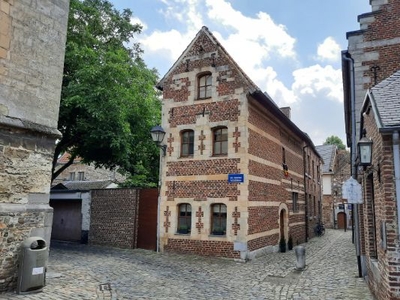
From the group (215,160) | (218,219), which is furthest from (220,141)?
(218,219)

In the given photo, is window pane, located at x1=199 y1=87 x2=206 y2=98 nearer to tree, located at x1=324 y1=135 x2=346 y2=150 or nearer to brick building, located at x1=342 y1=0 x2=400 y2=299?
brick building, located at x1=342 y1=0 x2=400 y2=299

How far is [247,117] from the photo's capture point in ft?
42.5

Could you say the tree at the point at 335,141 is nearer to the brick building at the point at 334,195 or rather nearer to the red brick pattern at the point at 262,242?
the brick building at the point at 334,195

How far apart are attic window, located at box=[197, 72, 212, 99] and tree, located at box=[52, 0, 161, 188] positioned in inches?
124

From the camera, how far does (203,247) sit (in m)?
12.8

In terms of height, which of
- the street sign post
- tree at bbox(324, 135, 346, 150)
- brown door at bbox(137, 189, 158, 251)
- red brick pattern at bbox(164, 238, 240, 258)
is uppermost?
tree at bbox(324, 135, 346, 150)

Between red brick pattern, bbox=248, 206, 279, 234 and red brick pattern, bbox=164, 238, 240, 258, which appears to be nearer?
red brick pattern, bbox=164, 238, 240, 258

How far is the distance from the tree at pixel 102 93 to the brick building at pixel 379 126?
8815mm

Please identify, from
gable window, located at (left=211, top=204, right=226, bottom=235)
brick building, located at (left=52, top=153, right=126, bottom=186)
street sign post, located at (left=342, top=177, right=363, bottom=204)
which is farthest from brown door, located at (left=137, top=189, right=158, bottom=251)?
brick building, located at (left=52, top=153, right=126, bottom=186)

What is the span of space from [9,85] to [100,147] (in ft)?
23.7

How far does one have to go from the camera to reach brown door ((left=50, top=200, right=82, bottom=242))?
16.4 metres

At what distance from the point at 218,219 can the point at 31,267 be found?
286 inches

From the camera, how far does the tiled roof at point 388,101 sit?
5.48m

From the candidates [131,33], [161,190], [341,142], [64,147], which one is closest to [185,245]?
[161,190]
